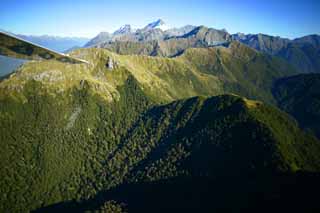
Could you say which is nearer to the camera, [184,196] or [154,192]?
[184,196]

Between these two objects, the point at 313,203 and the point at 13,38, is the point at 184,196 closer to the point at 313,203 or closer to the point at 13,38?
the point at 313,203

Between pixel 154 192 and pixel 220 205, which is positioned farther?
pixel 154 192

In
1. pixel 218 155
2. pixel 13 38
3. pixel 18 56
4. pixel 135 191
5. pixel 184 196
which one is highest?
pixel 13 38

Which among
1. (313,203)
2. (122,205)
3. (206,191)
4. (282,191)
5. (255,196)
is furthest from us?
(122,205)

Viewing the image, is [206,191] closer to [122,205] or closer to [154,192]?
[154,192]

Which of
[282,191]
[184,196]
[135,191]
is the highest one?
[282,191]

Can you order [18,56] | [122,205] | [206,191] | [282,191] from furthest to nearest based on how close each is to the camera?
1. [122,205]
2. [206,191]
3. [282,191]
4. [18,56]

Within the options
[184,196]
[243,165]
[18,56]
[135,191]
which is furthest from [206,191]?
[18,56]

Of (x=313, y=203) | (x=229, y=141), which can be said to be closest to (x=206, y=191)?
(x=229, y=141)

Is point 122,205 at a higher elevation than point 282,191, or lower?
lower
